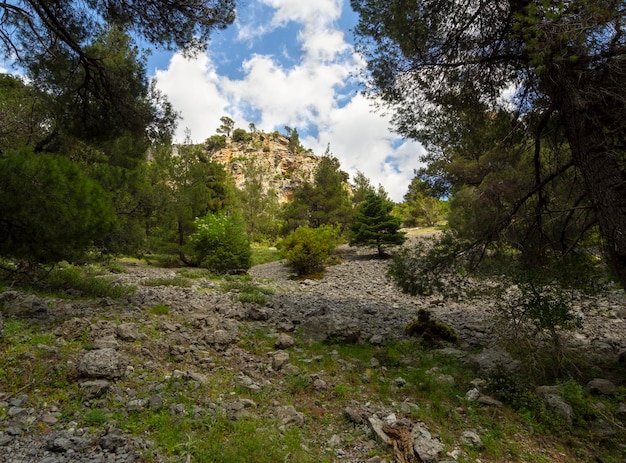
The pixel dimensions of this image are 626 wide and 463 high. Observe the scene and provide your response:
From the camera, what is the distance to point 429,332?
21.5ft

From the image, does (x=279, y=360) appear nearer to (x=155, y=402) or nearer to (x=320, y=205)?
(x=155, y=402)

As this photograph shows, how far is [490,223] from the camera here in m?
5.96

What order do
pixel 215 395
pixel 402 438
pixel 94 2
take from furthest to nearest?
1. pixel 94 2
2. pixel 215 395
3. pixel 402 438

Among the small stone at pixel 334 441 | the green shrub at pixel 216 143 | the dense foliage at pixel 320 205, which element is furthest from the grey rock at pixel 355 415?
the green shrub at pixel 216 143

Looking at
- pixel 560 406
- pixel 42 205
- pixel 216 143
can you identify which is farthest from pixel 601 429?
pixel 216 143

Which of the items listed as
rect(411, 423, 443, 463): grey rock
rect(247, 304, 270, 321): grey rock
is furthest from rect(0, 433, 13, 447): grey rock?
rect(247, 304, 270, 321): grey rock

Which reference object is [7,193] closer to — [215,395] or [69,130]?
[69,130]

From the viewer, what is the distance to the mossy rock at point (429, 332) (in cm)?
627

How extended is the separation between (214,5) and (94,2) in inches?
72.7

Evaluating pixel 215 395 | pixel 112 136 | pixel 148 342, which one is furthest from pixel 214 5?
pixel 215 395

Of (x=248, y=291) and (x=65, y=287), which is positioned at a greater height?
(x=65, y=287)

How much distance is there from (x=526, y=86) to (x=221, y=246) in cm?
1342

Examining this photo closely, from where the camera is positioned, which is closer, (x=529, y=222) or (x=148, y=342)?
(x=148, y=342)

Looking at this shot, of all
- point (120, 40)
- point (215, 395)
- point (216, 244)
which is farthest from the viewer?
point (216, 244)
